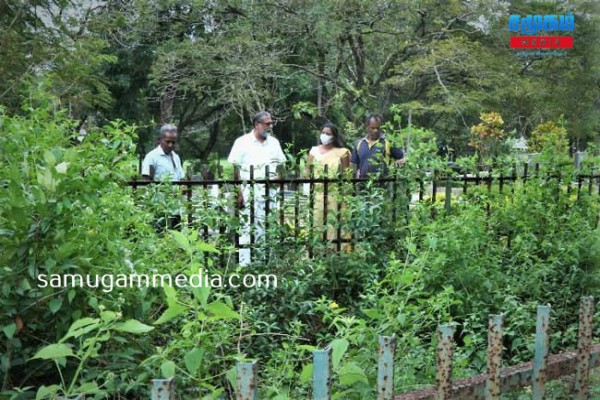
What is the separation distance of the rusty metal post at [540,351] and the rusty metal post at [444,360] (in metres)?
0.48

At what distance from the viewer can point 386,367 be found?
75.9 inches

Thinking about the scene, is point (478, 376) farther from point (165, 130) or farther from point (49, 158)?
point (165, 130)

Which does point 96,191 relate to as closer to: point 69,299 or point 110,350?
point 69,299

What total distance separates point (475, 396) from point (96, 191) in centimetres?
144

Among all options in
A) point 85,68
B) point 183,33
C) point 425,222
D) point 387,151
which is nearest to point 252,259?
point 425,222

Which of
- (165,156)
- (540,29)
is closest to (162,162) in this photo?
(165,156)

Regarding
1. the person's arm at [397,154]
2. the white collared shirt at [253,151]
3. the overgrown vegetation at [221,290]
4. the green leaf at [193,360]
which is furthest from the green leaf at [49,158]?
the white collared shirt at [253,151]

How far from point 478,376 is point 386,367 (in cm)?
51

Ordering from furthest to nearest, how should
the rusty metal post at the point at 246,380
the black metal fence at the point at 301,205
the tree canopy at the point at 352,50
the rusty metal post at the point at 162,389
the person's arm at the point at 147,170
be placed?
the tree canopy at the point at 352,50 < the person's arm at the point at 147,170 < the black metal fence at the point at 301,205 < the rusty metal post at the point at 246,380 < the rusty metal post at the point at 162,389

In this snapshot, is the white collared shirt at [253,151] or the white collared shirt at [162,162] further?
the white collared shirt at [253,151]

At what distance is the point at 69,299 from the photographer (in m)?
2.13

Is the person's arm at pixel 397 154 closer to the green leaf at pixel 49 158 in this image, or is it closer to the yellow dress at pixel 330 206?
the yellow dress at pixel 330 206

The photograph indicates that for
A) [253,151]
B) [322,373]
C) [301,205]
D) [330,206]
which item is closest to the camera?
[322,373]

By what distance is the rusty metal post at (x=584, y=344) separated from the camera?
96.7 inches
